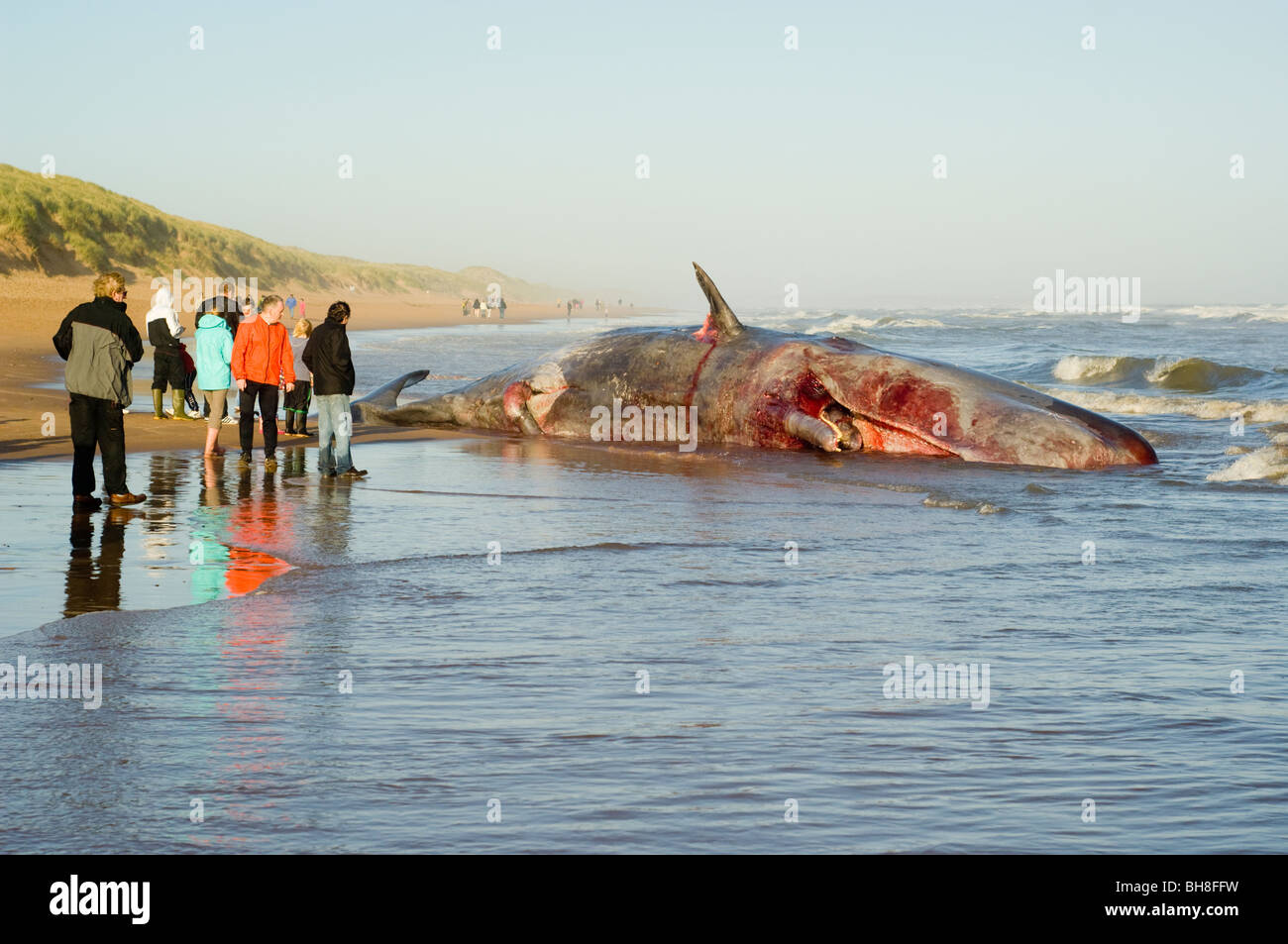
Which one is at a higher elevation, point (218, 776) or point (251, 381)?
point (251, 381)

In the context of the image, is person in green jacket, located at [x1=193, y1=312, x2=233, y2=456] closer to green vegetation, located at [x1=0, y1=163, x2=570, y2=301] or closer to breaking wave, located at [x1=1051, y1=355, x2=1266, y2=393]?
breaking wave, located at [x1=1051, y1=355, x2=1266, y2=393]

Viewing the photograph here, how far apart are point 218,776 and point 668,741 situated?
1.48m

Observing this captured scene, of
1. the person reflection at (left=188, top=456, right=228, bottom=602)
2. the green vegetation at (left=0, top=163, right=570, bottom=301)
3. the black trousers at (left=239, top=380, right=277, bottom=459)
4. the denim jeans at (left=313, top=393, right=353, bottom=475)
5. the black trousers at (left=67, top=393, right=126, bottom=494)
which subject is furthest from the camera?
the green vegetation at (left=0, top=163, right=570, bottom=301)

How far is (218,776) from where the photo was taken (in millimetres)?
4070

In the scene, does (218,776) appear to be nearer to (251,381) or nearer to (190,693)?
(190,693)

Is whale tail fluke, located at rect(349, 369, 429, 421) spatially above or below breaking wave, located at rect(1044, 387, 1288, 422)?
above

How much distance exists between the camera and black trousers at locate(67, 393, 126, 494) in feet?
31.7

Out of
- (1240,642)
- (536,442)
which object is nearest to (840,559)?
(1240,642)

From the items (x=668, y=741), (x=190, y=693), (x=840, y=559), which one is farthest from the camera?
(x=840, y=559)

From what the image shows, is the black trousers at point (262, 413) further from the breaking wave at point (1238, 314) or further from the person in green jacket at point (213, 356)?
the breaking wave at point (1238, 314)

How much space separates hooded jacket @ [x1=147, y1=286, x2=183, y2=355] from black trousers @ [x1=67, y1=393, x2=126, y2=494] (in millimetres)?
5861
